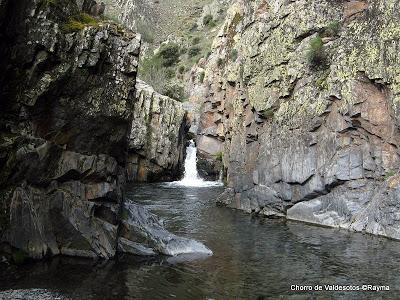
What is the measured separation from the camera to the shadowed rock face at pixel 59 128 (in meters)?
18.1

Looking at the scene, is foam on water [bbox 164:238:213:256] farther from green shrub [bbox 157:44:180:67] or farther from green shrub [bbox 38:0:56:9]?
green shrub [bbox 157:44:180:67]

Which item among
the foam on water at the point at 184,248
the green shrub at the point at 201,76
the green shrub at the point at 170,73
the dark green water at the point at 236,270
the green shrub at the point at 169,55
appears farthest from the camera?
the green shrub at the point at 169,55

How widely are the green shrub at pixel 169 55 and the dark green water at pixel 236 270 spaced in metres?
76.1

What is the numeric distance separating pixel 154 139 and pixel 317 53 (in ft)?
95.4

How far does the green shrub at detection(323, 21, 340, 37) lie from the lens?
33.3 m

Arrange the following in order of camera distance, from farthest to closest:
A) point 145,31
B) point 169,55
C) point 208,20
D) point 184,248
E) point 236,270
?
point 145,31, point 208,20, point 169,55, point 184,248, point 236,270

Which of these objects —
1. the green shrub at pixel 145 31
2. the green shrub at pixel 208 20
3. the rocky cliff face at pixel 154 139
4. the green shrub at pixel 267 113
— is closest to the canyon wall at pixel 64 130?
the green shrub at pixel 267 113

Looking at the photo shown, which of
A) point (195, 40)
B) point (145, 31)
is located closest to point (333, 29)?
point (195, 40)

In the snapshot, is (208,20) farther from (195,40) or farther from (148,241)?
(148,241)

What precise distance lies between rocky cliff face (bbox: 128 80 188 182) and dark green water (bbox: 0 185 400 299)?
28.8m

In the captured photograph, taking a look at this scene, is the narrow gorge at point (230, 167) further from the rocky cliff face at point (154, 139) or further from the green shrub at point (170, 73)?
the green shrub at point (170, 73)

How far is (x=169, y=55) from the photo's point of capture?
101500 millimetres

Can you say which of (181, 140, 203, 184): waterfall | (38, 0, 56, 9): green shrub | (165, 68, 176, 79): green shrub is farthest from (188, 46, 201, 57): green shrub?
(38, 0, 56, 9): green shrub

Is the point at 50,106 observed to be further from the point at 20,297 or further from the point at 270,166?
the point at 270,166
